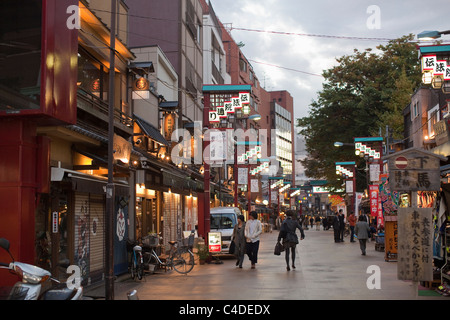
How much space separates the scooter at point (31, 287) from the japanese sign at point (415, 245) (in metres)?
7.40

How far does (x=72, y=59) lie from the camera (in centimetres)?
1267

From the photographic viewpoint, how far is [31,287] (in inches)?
267

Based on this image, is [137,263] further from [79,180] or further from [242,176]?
[242,176]

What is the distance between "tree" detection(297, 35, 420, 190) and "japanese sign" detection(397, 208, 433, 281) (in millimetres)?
34805

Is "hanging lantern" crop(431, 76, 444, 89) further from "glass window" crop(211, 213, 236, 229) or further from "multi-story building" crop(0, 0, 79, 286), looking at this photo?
"multi-story building" crop(0, 0, 79, 286)

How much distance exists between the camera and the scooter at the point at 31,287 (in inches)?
264

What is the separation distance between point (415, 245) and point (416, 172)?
1.62 meters

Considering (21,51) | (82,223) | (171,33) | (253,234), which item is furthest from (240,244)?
(171,33)

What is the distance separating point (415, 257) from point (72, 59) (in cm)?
908

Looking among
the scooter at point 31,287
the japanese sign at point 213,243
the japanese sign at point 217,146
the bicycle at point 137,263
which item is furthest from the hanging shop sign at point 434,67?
the scooter at point 31,287

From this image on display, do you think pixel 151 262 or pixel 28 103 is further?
pixel 151 262

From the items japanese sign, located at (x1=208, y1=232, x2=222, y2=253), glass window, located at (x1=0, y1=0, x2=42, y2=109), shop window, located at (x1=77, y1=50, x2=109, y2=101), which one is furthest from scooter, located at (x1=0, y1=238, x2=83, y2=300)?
japanese sign, located at (x1=208, y1=232, x2=222, y2=253)

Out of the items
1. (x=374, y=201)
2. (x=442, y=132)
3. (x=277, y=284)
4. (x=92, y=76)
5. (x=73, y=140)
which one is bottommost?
(x=277, y=284)

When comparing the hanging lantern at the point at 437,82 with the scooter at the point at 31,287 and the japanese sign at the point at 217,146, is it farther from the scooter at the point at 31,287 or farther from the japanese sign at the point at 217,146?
the scooter at the point at 31,287
